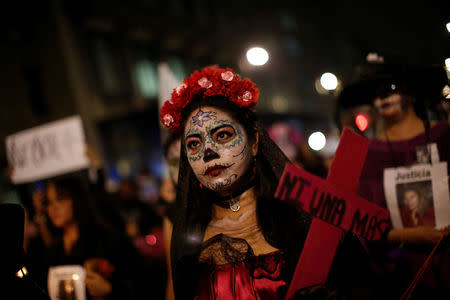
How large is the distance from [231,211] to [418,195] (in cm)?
136

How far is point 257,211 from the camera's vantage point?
6.98 feet

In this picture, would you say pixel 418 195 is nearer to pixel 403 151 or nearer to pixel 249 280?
pixel 403 151

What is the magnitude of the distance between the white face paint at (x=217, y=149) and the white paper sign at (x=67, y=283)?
1507 millimetres

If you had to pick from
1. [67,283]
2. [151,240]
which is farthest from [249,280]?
[151,240]

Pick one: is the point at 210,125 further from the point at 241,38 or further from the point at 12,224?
the point at 241,38

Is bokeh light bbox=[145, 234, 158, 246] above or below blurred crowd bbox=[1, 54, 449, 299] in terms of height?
below

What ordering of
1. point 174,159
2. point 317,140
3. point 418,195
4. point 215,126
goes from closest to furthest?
1. point 215,126
2. point 418,195
3. point 317,140
4. point 174,159

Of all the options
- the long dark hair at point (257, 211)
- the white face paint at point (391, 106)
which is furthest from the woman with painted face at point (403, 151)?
the long dark hair at point (257, 211)

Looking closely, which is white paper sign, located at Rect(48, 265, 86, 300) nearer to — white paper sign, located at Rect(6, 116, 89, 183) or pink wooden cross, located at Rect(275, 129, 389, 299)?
pink wooden cross, located at Rect(275, 129, 389, 299)

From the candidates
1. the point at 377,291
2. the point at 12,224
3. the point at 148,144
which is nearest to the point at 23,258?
the point at 12,224

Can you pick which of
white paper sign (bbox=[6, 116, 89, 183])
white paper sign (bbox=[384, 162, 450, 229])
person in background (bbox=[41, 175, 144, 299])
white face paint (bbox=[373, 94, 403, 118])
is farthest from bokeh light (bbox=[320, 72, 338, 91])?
white paper sign (bbox=[6, 116, 89, 183])

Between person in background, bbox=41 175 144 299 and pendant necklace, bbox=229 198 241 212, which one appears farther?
person in background, bbox=41 175 144 299

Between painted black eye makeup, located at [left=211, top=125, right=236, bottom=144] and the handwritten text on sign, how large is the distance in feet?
1.52

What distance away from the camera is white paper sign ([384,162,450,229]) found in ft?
7.81
